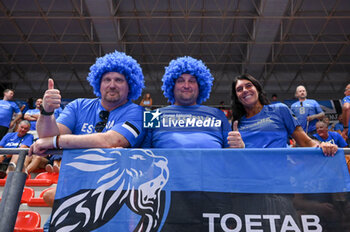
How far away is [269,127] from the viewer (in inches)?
82.6

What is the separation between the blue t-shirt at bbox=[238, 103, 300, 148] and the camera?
204 centimetres

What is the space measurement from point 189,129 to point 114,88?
670 mm

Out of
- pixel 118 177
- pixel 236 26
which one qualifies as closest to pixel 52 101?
pixel 118 177

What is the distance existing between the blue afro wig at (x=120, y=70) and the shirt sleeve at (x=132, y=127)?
38 centimetres

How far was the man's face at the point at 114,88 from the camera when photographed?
2.04m

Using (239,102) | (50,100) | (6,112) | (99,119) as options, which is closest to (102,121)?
→ (99,119)

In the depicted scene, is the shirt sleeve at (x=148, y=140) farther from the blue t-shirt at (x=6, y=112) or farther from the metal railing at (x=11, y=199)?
the blue t-shirt at (x=6, y=112)

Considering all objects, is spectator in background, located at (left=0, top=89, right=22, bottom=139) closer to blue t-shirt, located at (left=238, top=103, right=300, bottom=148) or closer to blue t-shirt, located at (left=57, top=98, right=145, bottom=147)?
blue t-shirt, located at (left=57, top=98, right=145, bottom=147)

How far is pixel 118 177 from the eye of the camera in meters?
1.47

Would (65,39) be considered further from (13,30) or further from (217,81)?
(217,81)

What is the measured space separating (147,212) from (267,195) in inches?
25.5

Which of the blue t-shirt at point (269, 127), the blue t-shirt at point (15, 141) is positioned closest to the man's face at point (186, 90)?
the blue t-shirt at point (269, 127)

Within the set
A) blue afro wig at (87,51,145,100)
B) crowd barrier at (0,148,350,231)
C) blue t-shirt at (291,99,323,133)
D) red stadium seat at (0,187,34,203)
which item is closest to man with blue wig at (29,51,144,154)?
blue afro wig at (87,51,145,100)

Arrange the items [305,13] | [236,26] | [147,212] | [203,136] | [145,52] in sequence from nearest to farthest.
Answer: [147,212], [203,136], [305,13], [236,26], [145,52]
